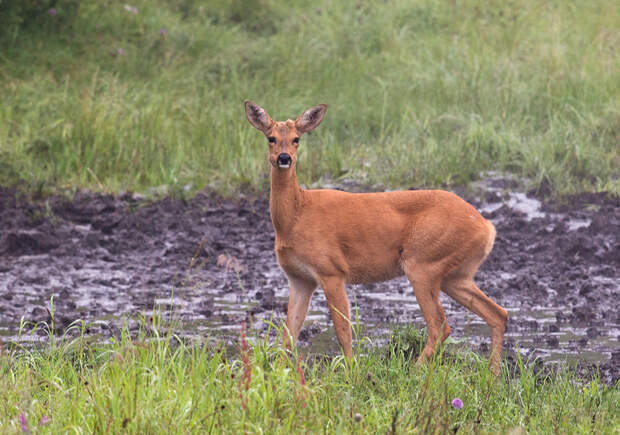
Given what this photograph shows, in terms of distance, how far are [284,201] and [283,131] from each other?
485 mm

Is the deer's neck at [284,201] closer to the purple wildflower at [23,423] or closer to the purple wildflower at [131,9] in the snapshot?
the purple wildflower at [23,423]

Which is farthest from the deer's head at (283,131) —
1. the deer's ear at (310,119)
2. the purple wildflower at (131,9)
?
the purple wildflower at (131,9)

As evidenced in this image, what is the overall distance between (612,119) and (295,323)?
27.8 ft

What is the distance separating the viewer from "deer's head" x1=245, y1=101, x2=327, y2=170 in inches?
238

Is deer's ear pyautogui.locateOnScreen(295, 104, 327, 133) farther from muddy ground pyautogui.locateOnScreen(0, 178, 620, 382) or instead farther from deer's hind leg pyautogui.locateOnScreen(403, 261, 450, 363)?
muddy ground pyautogui.locateOnScreen(0, 178, 620, 382)

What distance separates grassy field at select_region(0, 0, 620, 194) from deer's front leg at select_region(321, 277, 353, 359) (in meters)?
6.38

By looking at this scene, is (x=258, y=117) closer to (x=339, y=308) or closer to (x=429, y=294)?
(x=339, y=308)

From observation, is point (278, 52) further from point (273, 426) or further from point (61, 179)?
point (273, 426)

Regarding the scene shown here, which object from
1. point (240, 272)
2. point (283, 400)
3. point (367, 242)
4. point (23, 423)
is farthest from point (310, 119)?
point (240, 272)

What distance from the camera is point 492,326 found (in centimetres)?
638

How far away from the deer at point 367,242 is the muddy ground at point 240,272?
454 millimetres

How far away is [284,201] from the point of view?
20.6 ft

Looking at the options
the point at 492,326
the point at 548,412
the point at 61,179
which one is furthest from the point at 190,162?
the point at 548,412

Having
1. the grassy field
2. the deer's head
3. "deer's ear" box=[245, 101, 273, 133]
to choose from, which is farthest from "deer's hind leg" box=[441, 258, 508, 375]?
the grassy field
